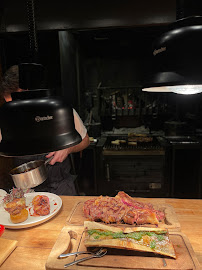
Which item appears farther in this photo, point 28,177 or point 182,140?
point 182,140

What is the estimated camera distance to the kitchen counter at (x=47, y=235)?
3.86 feet

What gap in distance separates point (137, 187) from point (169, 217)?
2209 mm

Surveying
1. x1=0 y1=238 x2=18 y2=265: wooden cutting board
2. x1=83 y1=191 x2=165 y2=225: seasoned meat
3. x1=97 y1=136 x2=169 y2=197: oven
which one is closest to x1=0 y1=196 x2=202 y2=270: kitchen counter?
x1=0 y1=238 x2=18 y2=265: wooden cutting board

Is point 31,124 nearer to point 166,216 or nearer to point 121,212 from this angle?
point 121,212

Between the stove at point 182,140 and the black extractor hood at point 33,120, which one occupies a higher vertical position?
the black extractor hood at point 33,120

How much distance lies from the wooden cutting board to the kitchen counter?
28mm

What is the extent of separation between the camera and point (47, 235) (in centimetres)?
137

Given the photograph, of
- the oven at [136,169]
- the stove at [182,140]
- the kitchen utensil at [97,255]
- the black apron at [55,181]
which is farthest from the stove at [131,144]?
the kitchen utensil at [97,255]

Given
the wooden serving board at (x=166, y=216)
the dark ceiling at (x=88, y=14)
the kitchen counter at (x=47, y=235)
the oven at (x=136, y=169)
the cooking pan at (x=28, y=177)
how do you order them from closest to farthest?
the kitchen counter at (x=47, y=235), the wooden serving board at (x=166, y=216), the cooking pan at (x=28, y=177), the dark ceiling at (x=88, y=14), the oven at (x=136, y=169)

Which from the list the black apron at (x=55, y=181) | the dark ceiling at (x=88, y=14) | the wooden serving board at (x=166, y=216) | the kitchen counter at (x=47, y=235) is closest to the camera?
the kitchen counter at (x=47, y=235)

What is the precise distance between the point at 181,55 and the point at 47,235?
125cm

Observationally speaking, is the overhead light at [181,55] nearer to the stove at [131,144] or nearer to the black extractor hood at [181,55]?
the black extractor hood at [181,55]

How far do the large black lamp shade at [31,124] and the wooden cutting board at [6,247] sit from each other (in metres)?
0.68

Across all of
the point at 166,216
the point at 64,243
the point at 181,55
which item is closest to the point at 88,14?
the point at 181,55
